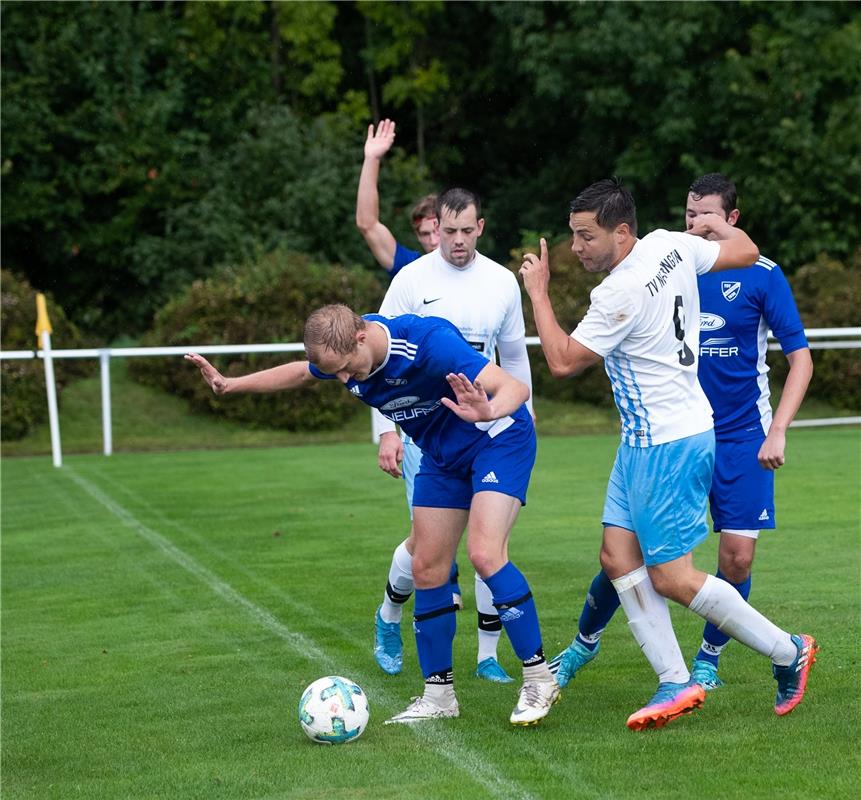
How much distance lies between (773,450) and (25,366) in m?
16.6

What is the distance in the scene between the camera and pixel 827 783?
487 centimetres

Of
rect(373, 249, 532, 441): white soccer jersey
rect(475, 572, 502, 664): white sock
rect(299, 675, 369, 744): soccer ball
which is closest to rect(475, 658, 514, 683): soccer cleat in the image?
rect(475, 572, 502, 664): white sock

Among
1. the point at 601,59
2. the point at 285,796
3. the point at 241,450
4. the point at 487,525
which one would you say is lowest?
the point at 241,450

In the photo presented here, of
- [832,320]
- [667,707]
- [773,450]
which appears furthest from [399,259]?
[832,320]

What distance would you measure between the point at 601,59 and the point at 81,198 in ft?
39.2

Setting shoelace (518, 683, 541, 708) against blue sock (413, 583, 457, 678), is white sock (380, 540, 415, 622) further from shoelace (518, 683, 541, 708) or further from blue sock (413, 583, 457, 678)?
shoelace (518, 683, 541, 708)

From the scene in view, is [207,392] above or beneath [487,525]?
beneath

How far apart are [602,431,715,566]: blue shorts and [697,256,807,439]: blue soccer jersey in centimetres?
105

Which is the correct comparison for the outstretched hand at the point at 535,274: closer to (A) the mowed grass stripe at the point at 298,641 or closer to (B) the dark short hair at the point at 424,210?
(A) the mowed grass stripe at the point at 298,641

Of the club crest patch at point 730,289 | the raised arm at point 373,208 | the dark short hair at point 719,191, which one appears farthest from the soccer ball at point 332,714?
the raised arm at point 373,208

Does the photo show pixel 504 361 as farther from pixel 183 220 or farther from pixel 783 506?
pixel 183 220

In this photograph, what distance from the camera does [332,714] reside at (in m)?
5.64

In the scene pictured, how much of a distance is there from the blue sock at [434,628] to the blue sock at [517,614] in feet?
0.91

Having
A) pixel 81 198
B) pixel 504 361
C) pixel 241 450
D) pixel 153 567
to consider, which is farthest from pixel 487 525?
pixel 81 198
